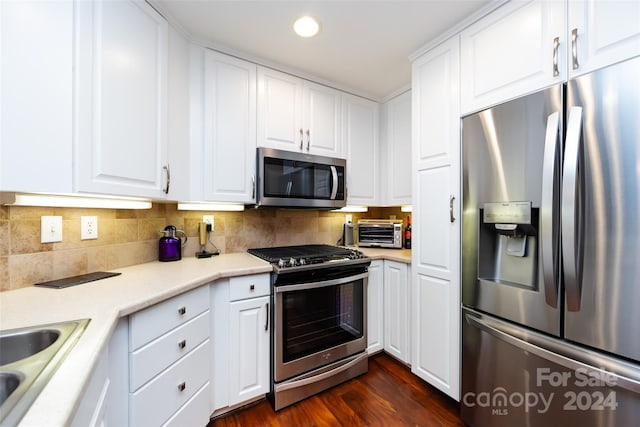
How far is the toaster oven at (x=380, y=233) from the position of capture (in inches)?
96.9

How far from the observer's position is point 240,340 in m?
1.58

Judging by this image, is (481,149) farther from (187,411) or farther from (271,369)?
(187,411)

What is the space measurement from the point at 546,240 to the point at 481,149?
0.56 metres

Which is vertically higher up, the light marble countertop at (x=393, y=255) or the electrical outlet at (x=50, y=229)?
the electrical outlet at (x=50, y=229)

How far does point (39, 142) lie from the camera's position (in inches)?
36.9

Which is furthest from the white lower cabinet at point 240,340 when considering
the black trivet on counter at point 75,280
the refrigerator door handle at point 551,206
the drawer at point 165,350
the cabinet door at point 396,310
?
the refrigerator door handle at point 551,206

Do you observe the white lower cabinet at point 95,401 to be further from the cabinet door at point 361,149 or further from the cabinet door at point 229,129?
the cabinet door at point 361,149

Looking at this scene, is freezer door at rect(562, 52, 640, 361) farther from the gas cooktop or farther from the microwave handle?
the microwave handle

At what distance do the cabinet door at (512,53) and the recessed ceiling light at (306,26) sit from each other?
889 millimetres

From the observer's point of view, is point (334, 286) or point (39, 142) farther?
point (334, 286)

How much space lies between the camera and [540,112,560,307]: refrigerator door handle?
1.10m

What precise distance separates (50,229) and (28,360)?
3.03ft

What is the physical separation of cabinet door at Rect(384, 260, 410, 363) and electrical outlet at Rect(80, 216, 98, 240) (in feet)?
6.43

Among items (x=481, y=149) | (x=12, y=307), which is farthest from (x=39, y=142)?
(x=481, y=149)
